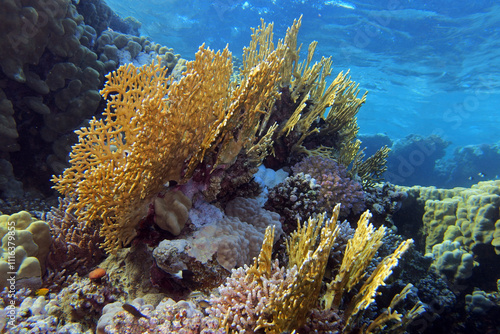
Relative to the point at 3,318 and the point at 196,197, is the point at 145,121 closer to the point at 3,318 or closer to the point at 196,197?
the point at 196,197

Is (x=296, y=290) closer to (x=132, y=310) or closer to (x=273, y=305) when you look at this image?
(x=273, y=305)

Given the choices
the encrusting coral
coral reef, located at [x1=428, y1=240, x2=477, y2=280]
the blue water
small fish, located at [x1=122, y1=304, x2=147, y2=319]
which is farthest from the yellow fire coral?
the blue water

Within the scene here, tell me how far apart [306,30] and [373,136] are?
1348 centimetres

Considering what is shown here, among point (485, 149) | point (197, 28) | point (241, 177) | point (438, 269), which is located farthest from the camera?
point (197, 28)

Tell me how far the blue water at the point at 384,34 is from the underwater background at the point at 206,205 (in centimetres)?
1943

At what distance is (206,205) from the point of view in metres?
3.36

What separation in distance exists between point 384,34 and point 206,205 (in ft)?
91.0

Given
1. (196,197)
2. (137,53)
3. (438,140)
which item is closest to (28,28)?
(137,53)

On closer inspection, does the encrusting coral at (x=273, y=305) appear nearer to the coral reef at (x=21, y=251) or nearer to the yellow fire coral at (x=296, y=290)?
the yellow fire coral at (x=296, y=290)

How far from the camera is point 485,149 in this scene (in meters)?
22.5

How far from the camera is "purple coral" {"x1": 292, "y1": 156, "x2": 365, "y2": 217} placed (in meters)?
4.54

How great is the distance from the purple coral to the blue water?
21.8m

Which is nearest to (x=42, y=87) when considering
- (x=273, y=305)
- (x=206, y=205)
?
(x=206, y=205)

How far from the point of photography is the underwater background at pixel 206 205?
2281 millimetres
